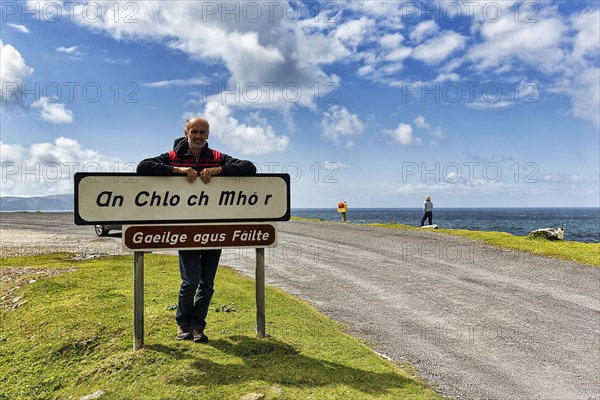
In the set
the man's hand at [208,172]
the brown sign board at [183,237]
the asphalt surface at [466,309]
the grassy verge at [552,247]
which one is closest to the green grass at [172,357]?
the asphalt surface at [466,309]

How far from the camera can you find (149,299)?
7.03 meters

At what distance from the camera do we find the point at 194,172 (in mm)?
4949

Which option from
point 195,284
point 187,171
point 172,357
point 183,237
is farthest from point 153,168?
point 172,357

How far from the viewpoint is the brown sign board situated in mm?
4910

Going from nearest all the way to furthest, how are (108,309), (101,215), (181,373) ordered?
(181,373) → (101,215) → (108,309)

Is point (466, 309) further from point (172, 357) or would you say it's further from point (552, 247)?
point (552, 247)

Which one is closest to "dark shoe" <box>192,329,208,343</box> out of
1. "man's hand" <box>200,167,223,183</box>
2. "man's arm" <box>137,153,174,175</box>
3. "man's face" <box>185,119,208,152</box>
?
"man's hand" <box>200,167,223,183</box>

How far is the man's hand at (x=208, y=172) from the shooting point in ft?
16.3

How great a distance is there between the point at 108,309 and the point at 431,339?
4.93 meters

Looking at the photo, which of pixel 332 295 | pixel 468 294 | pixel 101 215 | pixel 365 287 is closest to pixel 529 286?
pixel 468 294

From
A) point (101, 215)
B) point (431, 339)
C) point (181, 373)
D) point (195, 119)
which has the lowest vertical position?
point (431, 339)

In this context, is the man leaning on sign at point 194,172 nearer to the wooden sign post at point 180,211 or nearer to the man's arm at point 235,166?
the man's arm at point 235,166

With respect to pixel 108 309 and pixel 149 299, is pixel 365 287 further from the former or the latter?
pixel 108 309

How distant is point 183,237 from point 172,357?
1304 mm
